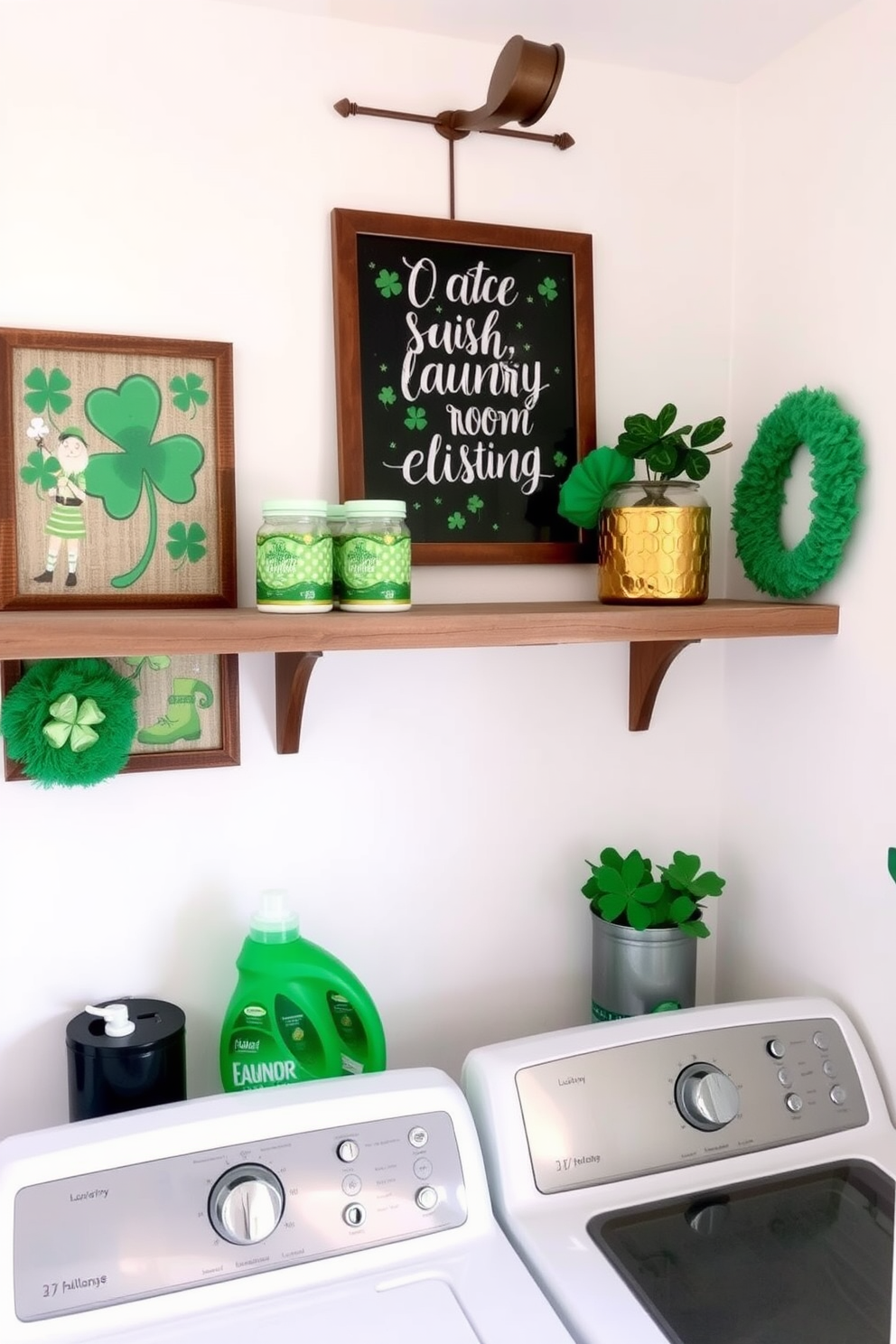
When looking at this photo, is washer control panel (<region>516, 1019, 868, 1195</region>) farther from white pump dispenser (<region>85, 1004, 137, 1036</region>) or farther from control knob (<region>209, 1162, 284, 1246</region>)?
white pump dispenser (<region>85, 1004, 137, 1036</region>)

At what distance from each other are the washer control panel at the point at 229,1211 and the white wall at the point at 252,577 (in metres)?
0.31

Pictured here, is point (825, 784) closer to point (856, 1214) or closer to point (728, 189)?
point (856, 1214)

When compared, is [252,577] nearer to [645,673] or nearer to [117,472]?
[117,472]

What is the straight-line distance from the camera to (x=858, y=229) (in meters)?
1.24

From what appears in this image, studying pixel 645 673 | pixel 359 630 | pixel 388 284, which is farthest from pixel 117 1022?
pixel 388 284

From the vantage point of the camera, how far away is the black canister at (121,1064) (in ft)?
3.72

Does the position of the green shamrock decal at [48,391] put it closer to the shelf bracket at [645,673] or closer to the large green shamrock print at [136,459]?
the large green shamrock print at [136,459]

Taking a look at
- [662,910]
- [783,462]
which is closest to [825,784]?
[662,910]

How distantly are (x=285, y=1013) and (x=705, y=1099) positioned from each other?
18.2 inches

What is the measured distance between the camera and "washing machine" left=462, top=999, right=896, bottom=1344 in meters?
0.97

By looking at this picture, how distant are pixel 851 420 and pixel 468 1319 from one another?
3.21 ft

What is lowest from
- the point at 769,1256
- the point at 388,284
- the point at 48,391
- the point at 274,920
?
the point at 769,1256

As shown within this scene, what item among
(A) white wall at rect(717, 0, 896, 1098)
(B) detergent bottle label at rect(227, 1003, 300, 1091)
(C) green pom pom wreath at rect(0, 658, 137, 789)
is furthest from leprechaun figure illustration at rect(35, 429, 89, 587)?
(A) white wall at rect(717, 0, 896, 1098)

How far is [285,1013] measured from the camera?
1243 millimetres
